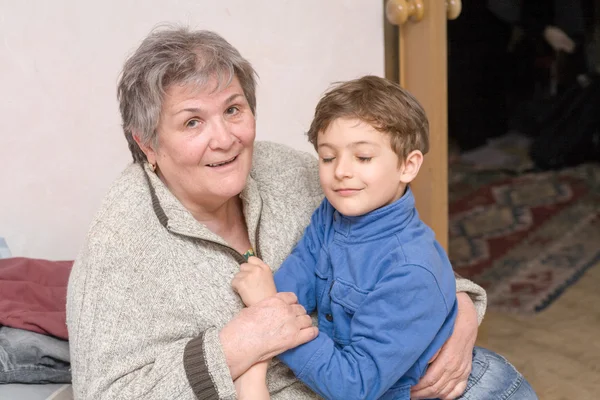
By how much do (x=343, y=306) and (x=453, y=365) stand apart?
34 cm

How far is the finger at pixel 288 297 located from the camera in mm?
1469

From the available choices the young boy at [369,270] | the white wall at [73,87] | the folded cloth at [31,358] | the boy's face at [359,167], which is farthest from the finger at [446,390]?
the white wall at [73,87]

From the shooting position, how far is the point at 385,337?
1.36 metres

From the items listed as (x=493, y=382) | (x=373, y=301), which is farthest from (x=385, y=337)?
(x=493, y=382)

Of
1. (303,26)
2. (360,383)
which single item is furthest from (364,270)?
(303,26)

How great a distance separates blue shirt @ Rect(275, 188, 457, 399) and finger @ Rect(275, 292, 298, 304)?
0.16 ft

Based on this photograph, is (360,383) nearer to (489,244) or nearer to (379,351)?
(379,351)

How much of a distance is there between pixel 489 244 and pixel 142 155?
8.84ft

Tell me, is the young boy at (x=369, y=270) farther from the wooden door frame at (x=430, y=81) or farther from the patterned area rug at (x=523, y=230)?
the patterned area rug at (x=523, y=230)

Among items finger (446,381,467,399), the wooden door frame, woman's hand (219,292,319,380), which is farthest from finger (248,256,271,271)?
the wooden door frame

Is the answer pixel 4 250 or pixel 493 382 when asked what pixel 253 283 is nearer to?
pixel 493 382

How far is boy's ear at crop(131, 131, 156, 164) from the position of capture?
5.08ft

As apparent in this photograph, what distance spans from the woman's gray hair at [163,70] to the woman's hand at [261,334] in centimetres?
42

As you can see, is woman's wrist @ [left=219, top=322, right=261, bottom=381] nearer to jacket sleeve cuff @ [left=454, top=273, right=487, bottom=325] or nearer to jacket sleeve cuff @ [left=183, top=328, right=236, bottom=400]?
jacket sleeve cuff @ [left=183, top=328, right=236, bottom=400]
